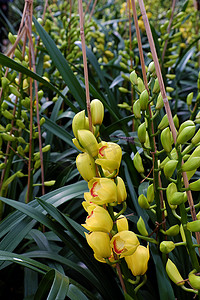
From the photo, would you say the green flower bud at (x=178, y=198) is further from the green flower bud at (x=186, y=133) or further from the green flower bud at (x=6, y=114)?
the green flower bud at (x=6, y=114)

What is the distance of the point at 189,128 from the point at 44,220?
11.5 inches

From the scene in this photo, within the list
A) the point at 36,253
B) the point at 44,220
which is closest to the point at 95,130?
the point at 44,220

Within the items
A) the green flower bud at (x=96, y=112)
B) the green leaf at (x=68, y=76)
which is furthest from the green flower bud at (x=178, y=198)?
the green leaf at (x=68, y=76)

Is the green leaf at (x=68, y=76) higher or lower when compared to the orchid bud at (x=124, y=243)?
higher

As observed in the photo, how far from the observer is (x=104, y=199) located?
13.5 inches

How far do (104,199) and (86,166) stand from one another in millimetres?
46

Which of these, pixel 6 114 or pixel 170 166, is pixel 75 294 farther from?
pixel 6 114

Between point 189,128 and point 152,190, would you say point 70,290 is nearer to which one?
point 152,190

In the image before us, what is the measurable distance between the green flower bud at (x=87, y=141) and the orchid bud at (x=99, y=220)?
0.22 feet

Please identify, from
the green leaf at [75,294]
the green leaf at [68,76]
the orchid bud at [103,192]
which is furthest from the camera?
the green leaf at [68,76]

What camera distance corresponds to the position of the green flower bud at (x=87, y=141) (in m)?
0.35

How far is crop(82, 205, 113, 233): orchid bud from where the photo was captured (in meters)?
0.35

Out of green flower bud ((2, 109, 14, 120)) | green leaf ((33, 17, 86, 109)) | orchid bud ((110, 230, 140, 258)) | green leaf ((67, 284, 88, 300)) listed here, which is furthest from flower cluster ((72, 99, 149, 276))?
green flower bud ((2, 109, 14, 120))

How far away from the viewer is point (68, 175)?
0.80 meters
